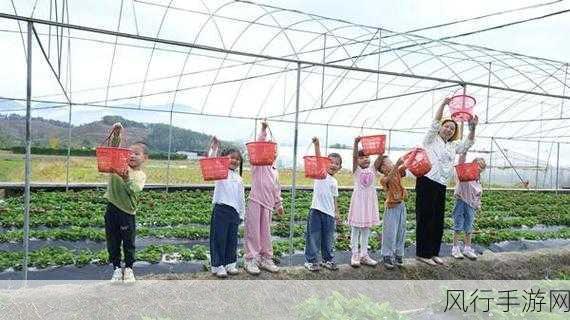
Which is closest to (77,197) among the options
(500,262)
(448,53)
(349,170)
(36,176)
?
(36,176)

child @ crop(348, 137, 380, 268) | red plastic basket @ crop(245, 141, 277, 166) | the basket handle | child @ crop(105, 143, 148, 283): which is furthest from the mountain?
child @ crop(105, 143, 148, 283)

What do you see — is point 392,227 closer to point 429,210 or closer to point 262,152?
point 429,210

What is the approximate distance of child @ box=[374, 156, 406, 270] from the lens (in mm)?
5789

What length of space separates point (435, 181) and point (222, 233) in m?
2.45

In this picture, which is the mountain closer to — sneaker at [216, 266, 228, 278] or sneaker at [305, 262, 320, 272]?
sneaker at [305, 262, 320, 272]

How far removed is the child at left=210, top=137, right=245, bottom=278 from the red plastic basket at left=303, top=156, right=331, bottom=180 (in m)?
0.76

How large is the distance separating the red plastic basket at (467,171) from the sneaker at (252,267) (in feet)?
9.21

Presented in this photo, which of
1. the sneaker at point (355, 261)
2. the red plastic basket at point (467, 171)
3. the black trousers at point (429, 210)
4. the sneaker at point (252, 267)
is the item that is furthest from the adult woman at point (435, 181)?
the sneaker at point (252, 267)

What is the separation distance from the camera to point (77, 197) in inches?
485

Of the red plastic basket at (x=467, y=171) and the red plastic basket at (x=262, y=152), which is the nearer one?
the red plastic basket at (x=262, y=152)

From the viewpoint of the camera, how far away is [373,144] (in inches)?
220

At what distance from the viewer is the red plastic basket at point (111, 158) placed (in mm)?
4551

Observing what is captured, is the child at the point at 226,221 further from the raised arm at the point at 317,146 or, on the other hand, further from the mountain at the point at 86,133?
the mountain at the point at 86,133

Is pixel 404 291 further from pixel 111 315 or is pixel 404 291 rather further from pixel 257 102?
pixel 257 102
